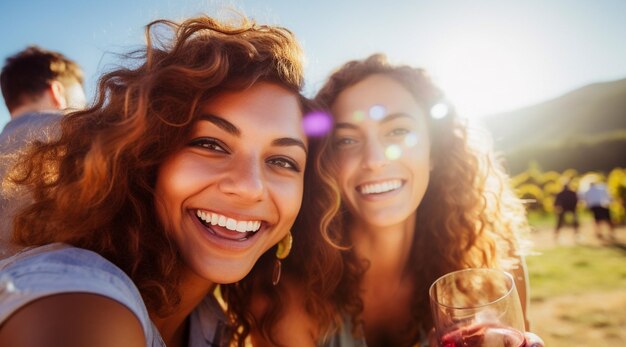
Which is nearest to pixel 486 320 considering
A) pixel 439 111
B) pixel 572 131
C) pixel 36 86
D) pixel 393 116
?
pixel 393 116

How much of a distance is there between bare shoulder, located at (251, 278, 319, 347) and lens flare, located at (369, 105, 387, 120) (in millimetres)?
1310

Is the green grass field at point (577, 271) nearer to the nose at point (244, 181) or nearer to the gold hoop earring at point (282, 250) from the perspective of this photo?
the gold hoop earring at point (282, 250)

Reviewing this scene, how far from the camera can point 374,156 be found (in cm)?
274

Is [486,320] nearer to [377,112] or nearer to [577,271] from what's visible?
[377,112]

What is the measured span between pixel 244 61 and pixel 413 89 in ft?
5.17

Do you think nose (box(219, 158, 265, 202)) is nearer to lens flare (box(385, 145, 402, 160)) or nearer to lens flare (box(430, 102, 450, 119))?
lens flare (box(385, 145, 402, 160))

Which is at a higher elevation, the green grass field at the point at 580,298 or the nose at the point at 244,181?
the nose at the point at 244,181

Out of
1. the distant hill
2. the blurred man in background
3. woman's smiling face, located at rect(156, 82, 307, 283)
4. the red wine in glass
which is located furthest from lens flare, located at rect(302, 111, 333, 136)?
the distant hill

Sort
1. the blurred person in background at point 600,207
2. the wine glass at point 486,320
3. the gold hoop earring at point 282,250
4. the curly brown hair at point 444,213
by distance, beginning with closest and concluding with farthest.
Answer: the wine glass at point 486,320, the gold hoop earring at point 282,250, the curly brown hair at point 444,213, the blurred person in background at point 600,207

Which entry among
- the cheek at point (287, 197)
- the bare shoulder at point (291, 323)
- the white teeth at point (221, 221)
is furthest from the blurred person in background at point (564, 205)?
the white teeth at point (221, 221)

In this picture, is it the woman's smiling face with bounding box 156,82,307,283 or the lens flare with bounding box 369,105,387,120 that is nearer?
the woman's smiling face with bounding box 156,82,307,283

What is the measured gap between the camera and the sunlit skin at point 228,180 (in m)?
1.84

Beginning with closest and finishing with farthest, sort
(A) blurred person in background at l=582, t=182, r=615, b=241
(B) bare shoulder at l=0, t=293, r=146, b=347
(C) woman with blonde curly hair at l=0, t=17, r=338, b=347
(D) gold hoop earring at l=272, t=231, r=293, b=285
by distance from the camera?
1. (B) bare shoulder at l=0, t=293, r=146, b=347
2. (C) woman with blonde curly hair at l=0, t=17, r=338, b=347
3. (D) gold hoop earring at l=272, t=231, r=293, b=285
4. (A) blurred person in background at l=582, t=182, r=615, b=241

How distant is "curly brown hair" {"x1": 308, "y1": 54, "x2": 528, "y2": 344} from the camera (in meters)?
2.97
